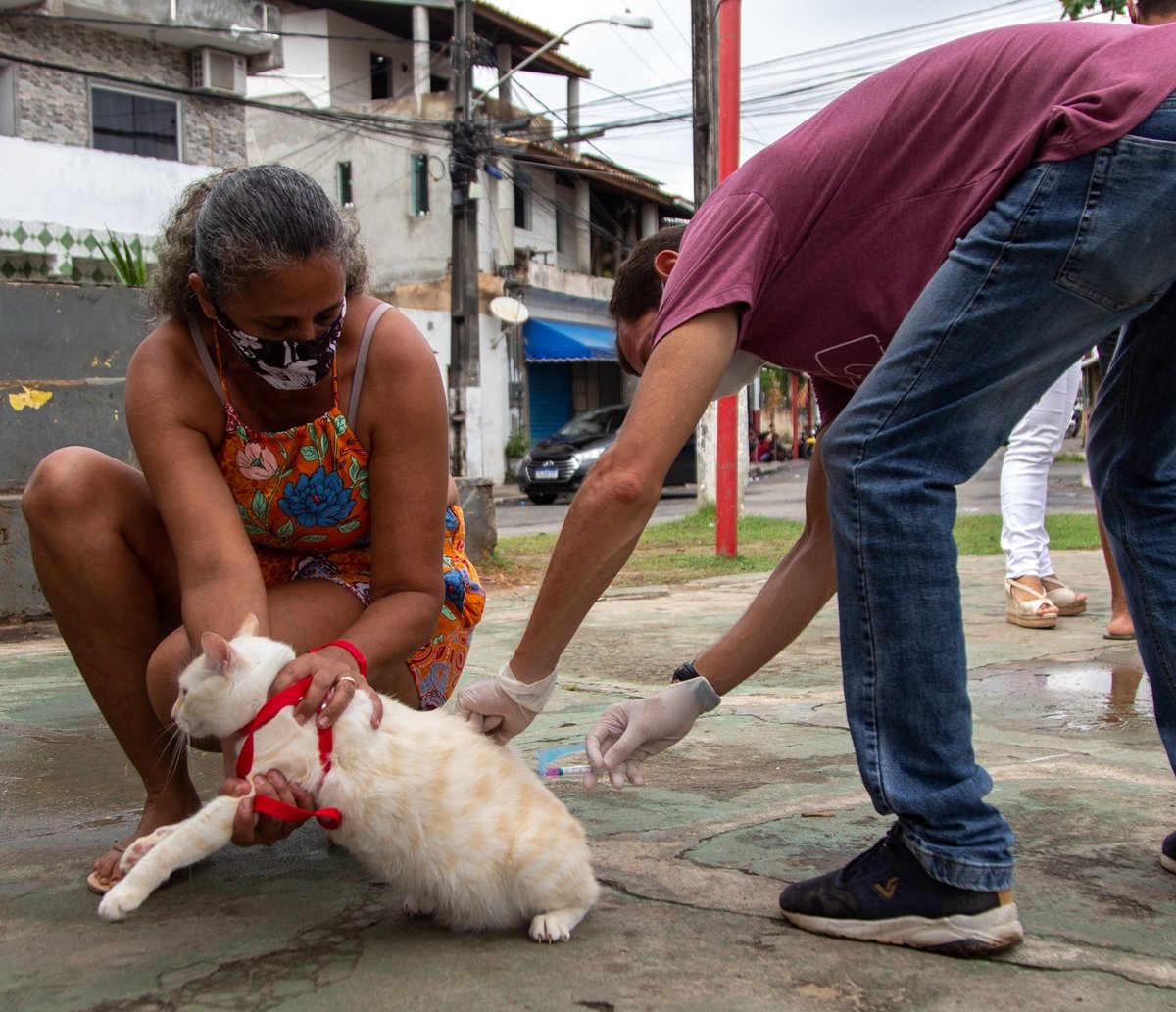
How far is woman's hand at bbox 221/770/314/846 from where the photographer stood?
1.64 meters

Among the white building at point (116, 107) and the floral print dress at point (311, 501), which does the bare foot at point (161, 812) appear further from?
the white building at point (116, 107)

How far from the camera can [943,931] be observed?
1.67 m

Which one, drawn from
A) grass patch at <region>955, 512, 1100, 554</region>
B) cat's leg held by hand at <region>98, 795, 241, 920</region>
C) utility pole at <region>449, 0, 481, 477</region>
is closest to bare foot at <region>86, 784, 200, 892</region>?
cat's leg held by hand at <region>98, 795, 241, 920</region>

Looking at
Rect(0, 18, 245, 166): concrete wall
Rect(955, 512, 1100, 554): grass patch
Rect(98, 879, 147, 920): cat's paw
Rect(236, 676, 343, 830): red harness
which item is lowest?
Rect(955, 512, 1100, 554): grass patch

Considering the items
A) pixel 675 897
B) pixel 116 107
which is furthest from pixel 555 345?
pixel 675 897

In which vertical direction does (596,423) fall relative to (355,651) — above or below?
above

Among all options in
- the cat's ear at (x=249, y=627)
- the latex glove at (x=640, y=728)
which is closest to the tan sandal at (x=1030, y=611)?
the latex glove at (x=640, y=728)

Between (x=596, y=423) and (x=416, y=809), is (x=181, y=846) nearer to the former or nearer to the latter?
(x=416, y=809)

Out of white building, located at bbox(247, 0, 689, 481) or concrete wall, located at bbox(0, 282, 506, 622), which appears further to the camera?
white building, located at bbox(247, 0, 689, 481)

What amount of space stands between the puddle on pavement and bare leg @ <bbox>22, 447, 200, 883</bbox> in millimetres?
2260

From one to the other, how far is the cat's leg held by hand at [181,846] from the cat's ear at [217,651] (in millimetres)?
199

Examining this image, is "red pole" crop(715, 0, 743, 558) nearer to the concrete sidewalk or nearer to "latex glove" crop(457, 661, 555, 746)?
the concrete sidewalk

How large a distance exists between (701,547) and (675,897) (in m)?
6.99

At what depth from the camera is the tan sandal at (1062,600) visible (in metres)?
4.71
